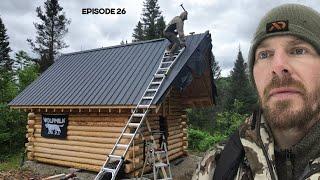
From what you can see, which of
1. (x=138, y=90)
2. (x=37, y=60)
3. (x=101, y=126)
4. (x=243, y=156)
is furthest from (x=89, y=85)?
(x=37, y=60)

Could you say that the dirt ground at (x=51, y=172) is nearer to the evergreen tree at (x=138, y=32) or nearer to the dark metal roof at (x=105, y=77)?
the dark metal roof at (x=105, y=77)

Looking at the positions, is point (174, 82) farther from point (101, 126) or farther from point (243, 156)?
point (243, 156)

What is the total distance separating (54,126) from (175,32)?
23.1ft

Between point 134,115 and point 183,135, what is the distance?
20.9 ft

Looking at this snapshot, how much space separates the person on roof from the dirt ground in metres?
5.16

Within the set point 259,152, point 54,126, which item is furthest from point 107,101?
point 259,152

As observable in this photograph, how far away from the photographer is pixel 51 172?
13.6 metres

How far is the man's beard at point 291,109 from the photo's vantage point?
1.76m

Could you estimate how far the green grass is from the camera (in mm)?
15547

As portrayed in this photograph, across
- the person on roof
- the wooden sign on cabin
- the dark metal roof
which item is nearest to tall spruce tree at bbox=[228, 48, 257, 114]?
the dark metal roof

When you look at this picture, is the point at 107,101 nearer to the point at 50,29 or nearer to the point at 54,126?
the point at 54,126

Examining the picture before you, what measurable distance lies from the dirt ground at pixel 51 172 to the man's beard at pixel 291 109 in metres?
11.5

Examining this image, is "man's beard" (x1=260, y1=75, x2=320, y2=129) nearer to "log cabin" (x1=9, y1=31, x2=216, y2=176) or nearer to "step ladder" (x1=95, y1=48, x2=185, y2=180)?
"step ladder" (x1=95, y1=48, x2=185, y2=180)

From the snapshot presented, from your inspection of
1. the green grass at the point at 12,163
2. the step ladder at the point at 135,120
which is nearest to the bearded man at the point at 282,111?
the step ladder at the point at 135,120
